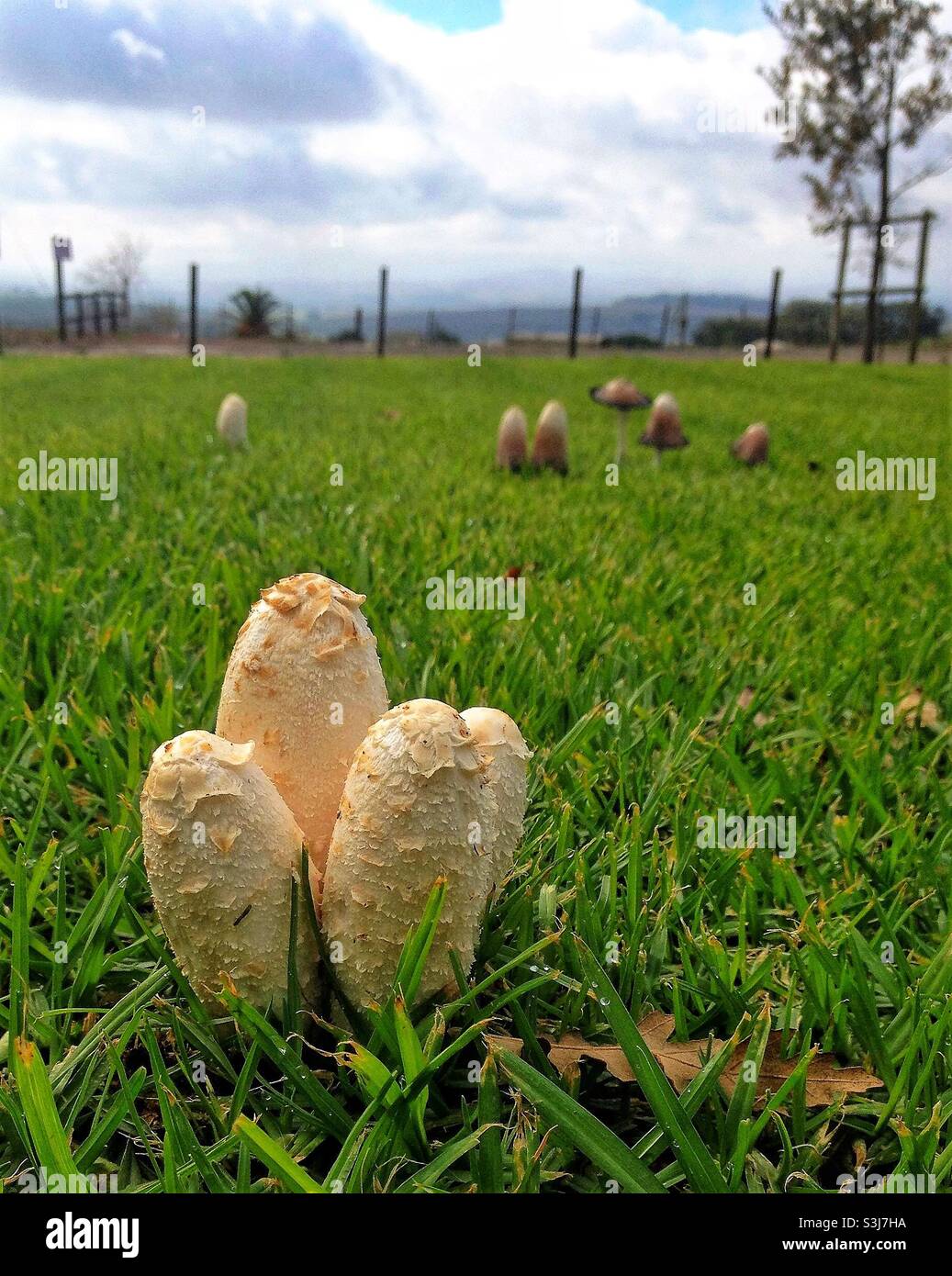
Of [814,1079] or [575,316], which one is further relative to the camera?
[575,316]

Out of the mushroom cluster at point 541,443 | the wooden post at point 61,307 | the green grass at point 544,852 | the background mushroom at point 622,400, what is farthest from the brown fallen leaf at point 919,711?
the wooden post at point 61,307

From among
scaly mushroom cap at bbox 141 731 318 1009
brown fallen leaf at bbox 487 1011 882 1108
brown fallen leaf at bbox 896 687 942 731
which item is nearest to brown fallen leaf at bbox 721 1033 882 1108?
brown fallen leaf at bbox 487 1011 882 1108

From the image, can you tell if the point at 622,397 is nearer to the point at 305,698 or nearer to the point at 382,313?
the point at 305,698

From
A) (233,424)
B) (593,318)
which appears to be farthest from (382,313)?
(233,424)

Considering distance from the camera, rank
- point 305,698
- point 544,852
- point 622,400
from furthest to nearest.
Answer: point 622,400, point 544,852, point 305,698

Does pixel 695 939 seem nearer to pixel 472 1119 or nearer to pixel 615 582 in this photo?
pixel 472 1119

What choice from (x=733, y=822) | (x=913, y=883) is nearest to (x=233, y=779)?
(x=733, y=822)

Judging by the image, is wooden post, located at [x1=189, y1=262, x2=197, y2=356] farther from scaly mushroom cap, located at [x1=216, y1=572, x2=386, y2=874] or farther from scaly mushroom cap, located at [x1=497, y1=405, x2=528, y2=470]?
scaly mushroom cap, located at [x1=216, y1=572, x2=386, y2=874]

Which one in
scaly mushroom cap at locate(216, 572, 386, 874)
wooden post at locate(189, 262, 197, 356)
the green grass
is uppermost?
wooden post at locate(189, 262, 197, 356)
